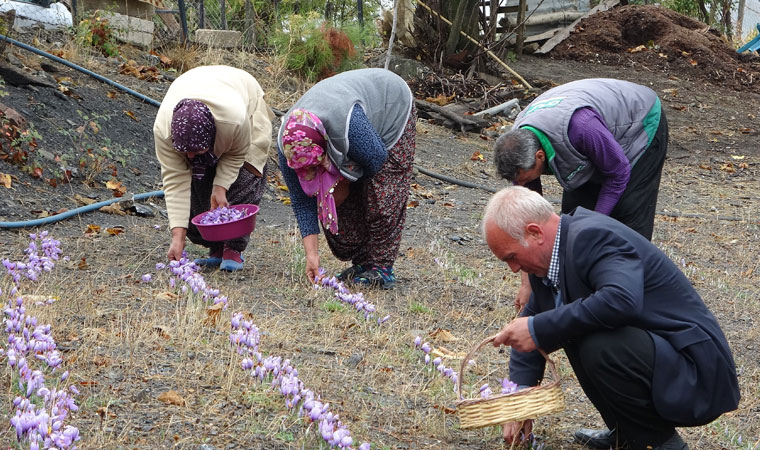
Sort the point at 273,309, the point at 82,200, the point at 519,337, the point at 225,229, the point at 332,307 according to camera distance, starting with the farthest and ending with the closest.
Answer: the point at 82,200 < the point at 225,229 < the point at 332,307 < the point at 273,309 < the point at 519,337

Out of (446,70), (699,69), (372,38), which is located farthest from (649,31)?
(372,38)

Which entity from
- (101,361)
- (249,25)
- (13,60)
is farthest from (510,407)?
(249,25)

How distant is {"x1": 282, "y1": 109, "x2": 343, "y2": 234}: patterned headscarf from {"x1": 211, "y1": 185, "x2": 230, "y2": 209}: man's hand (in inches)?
25.2

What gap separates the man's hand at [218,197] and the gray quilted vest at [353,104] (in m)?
0.65

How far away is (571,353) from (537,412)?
1.12 feet

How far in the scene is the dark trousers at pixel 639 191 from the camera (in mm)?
4730

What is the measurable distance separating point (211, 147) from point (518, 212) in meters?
2.71

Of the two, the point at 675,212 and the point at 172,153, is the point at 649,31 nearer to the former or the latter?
the point at 675,212

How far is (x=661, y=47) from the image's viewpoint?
59.2ft

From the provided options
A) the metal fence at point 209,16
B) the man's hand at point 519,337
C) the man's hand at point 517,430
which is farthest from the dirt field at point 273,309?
the metal fence at point 209,16

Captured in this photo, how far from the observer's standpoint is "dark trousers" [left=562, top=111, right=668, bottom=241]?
473cm

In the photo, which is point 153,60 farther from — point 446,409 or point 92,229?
point 446,409

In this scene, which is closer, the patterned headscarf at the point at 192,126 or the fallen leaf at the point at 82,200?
the patterned headscarf at the point at 192,126

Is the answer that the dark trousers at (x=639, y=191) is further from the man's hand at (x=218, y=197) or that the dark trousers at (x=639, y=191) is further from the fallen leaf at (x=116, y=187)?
the fallen leaf at (x=116, y=187)
